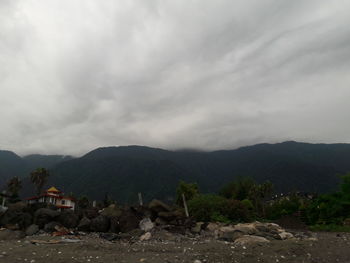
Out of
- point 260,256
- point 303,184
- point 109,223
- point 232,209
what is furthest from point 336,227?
point 303,184

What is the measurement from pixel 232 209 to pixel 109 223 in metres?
10.8

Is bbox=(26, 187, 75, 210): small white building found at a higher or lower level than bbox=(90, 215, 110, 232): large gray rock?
lower

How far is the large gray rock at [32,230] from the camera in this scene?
16500mm

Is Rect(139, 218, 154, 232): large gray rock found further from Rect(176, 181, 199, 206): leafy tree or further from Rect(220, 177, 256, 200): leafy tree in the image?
Rect(220, 177, 256, 200): leafy tree

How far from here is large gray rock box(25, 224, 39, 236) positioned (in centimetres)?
1650

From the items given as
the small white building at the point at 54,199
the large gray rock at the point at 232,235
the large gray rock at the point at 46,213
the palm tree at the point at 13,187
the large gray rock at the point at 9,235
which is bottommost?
the small white building at the point at 54,199

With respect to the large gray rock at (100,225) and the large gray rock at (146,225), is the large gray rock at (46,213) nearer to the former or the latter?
the large gray rock at (100,225)

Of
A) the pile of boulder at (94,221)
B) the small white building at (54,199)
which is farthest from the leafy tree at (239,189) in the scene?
the pile of boulder at (94,221)

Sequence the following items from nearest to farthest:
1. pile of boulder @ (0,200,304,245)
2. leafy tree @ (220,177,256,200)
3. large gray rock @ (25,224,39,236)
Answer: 1. pile of boulder @ (0,200,304,245)
2. large gray rock @ (25,224,39,236)
3. leafy tree @ (220,177,256,200)

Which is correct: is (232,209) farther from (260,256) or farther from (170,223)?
(260,256)

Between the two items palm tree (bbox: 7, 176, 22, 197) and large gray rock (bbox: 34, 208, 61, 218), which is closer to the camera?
large gray rock (bbox: 34, 208, 61, 218)

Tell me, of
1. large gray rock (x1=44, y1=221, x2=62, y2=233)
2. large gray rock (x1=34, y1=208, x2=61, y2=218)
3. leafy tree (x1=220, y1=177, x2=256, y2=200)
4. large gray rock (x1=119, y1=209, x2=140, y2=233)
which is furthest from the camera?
leafy tree (x1=220, y1=177, x2=256, y2=200)

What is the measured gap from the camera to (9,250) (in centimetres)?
1015

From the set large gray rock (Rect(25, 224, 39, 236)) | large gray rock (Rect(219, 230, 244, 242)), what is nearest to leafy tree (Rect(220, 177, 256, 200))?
→ large gray rock (Rect(219, 230, 244, 242))
